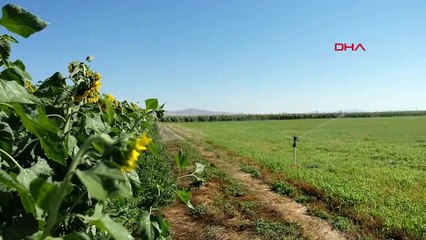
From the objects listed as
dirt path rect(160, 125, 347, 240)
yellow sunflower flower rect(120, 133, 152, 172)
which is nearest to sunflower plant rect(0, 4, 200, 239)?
yellow sunflower flower rect(120, 133, 152, 172)

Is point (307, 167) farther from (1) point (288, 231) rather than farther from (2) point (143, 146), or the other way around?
(2) point (143, 146)

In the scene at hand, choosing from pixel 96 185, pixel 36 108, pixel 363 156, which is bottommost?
pixel 363 156

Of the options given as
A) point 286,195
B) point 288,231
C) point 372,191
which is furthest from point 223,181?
point 288,231

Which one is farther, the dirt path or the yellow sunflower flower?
the dirt path

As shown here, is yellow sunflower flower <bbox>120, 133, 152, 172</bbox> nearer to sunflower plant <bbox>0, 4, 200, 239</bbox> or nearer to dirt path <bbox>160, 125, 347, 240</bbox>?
sunflower plant <bbox>0, 4, 200, 239</bbox>

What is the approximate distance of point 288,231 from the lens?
5.21 m

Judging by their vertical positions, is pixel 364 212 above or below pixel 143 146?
below

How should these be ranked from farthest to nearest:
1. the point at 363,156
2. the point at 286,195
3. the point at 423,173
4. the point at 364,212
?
1. the point at 363,156
2. the point at 423,173
3. the point at 286,195
4. the point at 364,212

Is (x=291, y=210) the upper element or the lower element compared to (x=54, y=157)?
lower

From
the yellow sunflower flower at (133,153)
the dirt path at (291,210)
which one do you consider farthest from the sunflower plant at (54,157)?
the dirt path at (291,210)

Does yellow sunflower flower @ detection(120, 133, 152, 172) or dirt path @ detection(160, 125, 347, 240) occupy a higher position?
yellow sunflower flower @ detection(120, 133, 152, 172)

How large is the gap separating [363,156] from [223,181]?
6.88 metres

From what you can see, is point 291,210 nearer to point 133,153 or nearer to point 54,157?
point 54,157

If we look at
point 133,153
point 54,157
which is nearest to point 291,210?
point 54,157
